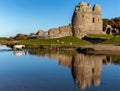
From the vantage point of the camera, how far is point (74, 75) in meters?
24.0

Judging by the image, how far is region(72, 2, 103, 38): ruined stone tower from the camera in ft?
243

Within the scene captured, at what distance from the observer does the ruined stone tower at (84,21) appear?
74188 mm

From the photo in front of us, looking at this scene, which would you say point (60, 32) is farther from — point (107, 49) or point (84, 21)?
point (107, 49)

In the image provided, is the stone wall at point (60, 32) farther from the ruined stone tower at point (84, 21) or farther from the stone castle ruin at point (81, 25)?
the ruined stone tower at point (84, 21)

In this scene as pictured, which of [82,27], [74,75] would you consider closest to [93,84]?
[74,75]

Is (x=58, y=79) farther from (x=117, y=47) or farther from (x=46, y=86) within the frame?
(x=117, y=47)

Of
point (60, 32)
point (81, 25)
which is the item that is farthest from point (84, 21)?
point (60, 32)

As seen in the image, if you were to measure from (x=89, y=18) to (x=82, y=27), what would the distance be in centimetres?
335

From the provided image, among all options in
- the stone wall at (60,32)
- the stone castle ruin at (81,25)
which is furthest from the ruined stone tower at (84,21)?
the stone wall at (60,32)

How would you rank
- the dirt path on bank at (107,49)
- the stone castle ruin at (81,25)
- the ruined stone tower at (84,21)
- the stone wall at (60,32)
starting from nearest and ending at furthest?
the dirt path on bank at (107,49)
the stone wall at (60,32)
the stone castle ruin at (81,25)
the ruined stone tower at (84,21)

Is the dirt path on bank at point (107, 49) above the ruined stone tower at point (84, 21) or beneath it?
beneath

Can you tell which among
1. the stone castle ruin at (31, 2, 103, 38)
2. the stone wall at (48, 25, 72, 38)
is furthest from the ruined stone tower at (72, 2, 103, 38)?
the stone wall at (48, 25, 72, 38)

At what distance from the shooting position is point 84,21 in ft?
244

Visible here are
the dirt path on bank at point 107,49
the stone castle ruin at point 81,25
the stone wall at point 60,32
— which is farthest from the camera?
the stone castle ruin at point 81,25
